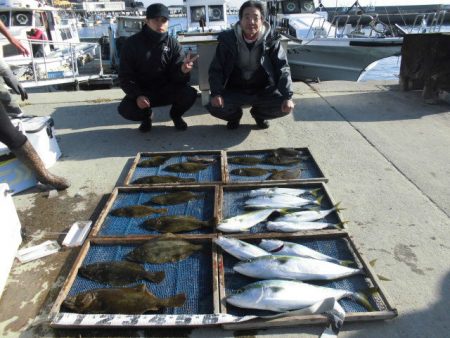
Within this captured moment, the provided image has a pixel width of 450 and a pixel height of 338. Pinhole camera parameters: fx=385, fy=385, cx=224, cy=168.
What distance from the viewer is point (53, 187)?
378 cm

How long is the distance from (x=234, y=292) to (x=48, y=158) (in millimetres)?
2906

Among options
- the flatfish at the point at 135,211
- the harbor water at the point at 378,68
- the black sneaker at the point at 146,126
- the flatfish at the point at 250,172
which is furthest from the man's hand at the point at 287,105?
the harbor water at the point at 378,68

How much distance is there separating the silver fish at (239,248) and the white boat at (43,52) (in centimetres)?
1032

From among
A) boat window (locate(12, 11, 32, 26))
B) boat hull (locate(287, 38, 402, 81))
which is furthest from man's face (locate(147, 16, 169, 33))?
boat window (locate(12, 11, 32, 26))

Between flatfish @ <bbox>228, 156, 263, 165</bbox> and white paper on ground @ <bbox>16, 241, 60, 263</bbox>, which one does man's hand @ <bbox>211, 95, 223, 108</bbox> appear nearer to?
flatfish @ <bbox>228, 156, 263, 165</bbox>

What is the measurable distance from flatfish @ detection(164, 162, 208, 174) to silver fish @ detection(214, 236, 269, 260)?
54.8 inches

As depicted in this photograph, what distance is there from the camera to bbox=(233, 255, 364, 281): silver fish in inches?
94.6

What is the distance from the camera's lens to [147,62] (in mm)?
4918

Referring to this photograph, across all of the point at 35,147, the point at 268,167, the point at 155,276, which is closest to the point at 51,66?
the point at 35,147

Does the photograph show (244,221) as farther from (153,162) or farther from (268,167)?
(153,162)

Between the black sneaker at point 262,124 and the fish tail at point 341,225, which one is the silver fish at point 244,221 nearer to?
the fish tail at point 341,225

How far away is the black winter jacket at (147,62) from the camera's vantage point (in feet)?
16.0

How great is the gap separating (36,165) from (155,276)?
1.80 m

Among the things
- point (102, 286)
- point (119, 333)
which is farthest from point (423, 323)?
point (102, 286)
